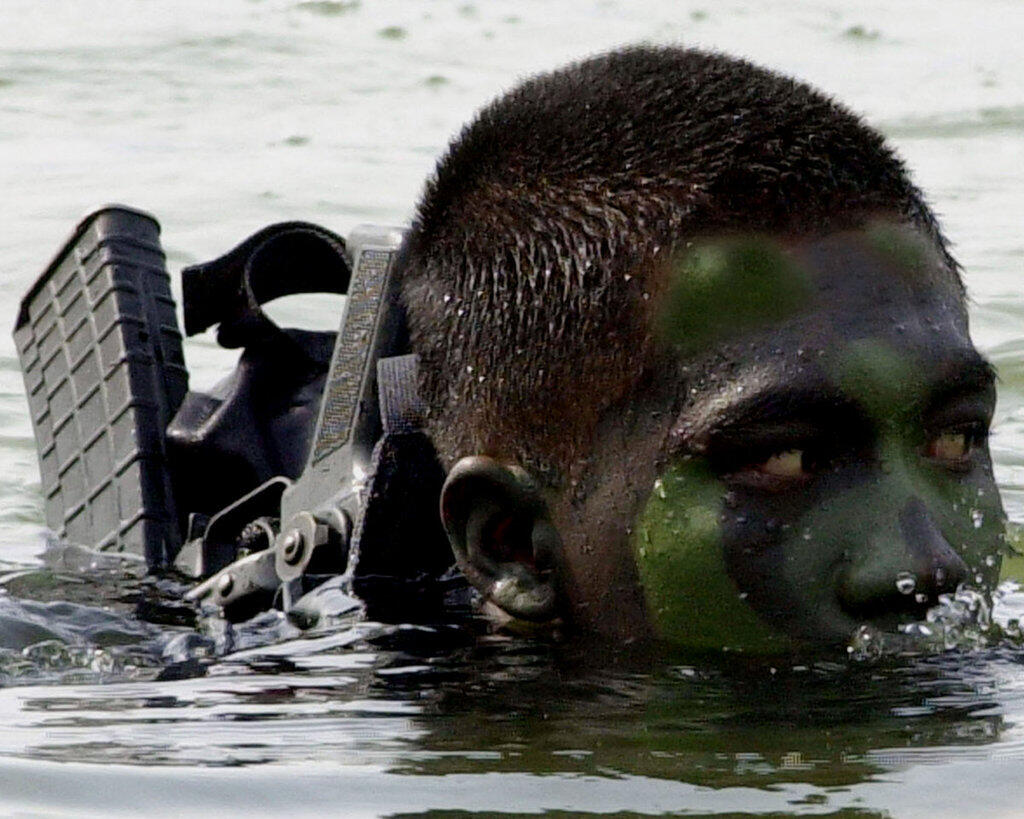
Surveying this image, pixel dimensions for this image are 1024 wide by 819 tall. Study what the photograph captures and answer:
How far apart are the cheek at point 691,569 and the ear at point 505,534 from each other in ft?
0.64

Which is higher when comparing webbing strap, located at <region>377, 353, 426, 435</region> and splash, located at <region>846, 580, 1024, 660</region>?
webbing strap, located at <region>377, 353, 426, 435</region>

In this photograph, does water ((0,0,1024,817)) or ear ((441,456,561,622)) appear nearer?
water ((0,0,1024,817))

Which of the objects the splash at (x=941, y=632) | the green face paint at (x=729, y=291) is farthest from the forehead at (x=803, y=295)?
the splash at (x=941, y=632)

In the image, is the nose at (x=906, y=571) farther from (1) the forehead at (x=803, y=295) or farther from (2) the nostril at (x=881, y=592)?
(1) the forehead at (x=803, y=295)

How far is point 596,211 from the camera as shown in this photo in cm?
400

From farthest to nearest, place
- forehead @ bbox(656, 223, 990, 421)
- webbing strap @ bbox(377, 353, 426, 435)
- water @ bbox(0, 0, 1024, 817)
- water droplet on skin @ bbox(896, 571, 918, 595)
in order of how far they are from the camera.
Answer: webbing strap @ bbox(377, 353, 426, 435)
forehead @ bbox(656, 223, 990, 421)
water droplet on skin @ bbox(896, 571, 918, 595)
water @ bbox(0, 0, 1024, 817)

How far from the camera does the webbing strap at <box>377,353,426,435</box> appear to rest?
14.0 ft

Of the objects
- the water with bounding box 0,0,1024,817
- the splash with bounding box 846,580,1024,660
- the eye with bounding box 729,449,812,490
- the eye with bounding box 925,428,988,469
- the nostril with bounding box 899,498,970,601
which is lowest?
the water with bounding box 0,0,1024,817

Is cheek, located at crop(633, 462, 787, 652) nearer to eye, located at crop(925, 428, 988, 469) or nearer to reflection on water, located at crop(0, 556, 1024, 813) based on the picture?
reflection on water, located at crop(0, 556, 1024, 813)

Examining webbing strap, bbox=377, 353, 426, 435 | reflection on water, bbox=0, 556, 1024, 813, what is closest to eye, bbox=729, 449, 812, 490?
reflection on water, bbox=0, 556, 1024, 813

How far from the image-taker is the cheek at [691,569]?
149 inches

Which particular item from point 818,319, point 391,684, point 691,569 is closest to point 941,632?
point 691,569

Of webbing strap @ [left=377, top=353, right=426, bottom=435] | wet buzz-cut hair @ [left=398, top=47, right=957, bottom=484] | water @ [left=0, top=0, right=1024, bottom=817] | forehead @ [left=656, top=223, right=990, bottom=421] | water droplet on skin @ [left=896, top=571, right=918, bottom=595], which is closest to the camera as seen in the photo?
water @ [left=0, top=0, right=1024, bottom=817]

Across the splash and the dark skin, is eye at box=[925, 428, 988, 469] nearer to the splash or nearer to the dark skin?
the dark skin
